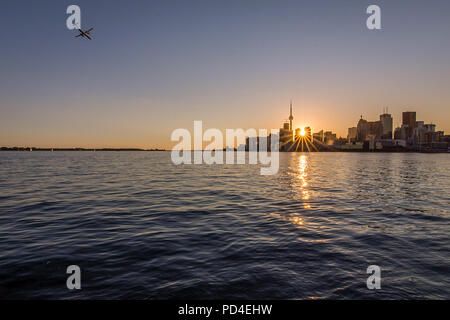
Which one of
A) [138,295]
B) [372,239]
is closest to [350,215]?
[372,239]

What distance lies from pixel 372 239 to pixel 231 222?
798cm

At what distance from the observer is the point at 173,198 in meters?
25.1

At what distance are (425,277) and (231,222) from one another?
1004 cm

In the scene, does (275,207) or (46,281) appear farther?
(275,207)

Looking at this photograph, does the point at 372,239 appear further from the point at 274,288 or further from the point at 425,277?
the point at 274,288

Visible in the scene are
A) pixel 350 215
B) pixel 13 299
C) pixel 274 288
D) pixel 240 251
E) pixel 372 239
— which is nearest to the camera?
pixel 13 299

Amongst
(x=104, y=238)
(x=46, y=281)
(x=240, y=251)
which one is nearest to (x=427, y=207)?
(x=240, y=251)

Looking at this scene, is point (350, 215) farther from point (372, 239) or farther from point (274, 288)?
point (274, 288)

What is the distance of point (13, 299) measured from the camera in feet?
24.8

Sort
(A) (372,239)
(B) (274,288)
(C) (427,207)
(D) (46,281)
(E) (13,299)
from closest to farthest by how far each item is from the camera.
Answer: (E) (13,299) < (B) (274,288) < (D) (46,281) < (A) (372,239) < (C) (427,207)

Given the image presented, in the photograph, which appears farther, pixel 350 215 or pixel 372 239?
pixel 350 215
